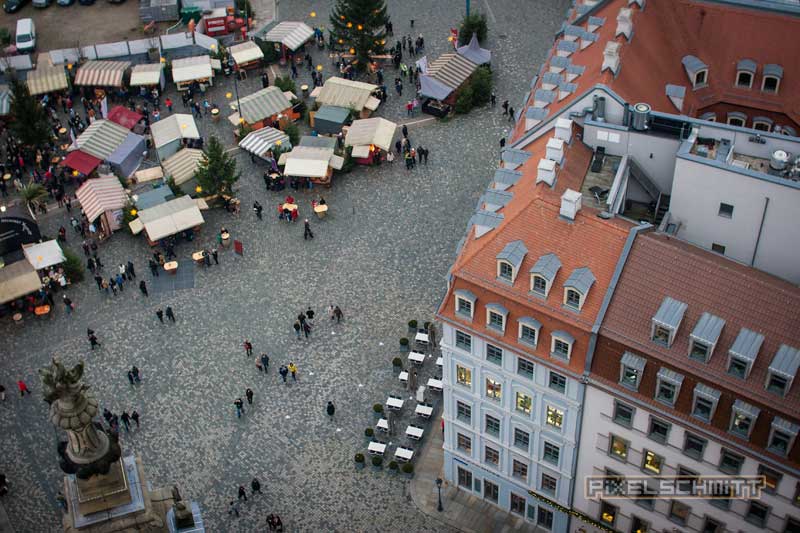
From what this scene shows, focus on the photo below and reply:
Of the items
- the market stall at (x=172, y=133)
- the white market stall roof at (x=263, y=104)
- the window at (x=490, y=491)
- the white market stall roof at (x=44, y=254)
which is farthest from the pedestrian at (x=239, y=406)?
the white market stall roof at (x=263, y=104)

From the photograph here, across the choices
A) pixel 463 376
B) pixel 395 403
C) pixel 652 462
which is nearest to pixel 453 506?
pixel 395 403

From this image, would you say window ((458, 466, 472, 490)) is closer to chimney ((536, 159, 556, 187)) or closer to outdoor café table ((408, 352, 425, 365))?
outdoor café table ((408, 352, 425, 365))

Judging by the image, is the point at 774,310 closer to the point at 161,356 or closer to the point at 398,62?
the point at 161,356

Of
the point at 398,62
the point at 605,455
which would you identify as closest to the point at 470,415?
the point at 605,455

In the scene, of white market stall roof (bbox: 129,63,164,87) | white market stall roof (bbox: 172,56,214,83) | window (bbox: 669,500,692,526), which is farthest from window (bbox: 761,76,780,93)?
white market stall roof (bbox: 129,63,164,87)

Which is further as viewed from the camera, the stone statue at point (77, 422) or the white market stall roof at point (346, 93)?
the white market stall roof at point (346, 93)

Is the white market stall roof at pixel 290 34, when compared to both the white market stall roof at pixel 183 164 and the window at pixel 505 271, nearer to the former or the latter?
the white market stall roof at pixel 183 164
